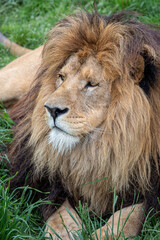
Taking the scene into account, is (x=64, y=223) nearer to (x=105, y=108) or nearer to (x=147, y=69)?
(x=105, y=108)

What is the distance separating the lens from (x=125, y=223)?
2805 millimetres

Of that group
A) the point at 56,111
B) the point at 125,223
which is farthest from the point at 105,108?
the point at 125,223

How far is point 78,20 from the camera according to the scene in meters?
3.16

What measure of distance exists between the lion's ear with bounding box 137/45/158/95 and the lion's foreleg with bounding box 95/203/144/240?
2.59 feet

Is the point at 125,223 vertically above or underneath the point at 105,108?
underneath

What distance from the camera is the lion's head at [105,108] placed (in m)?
2.86

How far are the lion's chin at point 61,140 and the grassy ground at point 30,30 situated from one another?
0.42 meters

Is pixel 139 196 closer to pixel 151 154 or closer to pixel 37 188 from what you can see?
pixel 151 154

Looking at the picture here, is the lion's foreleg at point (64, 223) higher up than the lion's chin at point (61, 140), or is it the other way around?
the lion's chin at point (61, 140)

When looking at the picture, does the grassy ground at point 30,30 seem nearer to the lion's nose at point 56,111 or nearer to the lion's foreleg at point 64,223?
the lion's foreleg at point 64,223

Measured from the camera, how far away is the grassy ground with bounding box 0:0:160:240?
2771 millimetres

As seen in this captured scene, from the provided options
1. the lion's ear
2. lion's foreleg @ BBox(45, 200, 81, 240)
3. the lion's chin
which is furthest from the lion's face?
lion's foreleg @ BBox(45, 200, 81, 240)

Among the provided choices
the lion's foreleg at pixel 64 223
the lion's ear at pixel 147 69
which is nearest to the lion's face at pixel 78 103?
the lion's ear at pixel 147 69

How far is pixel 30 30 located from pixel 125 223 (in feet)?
14.1
